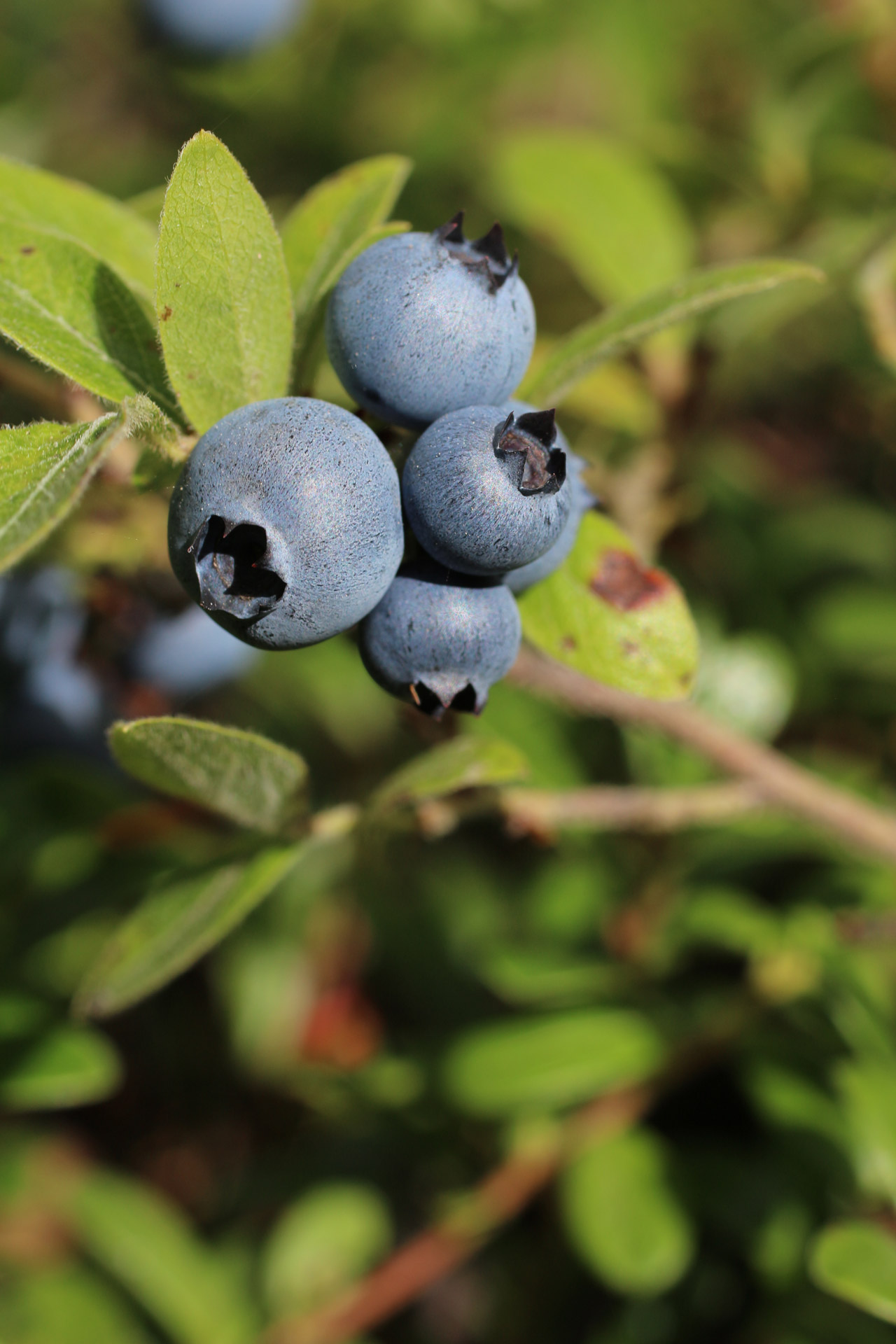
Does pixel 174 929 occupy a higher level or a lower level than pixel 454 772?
lower

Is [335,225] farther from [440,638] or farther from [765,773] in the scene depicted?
[765,773]

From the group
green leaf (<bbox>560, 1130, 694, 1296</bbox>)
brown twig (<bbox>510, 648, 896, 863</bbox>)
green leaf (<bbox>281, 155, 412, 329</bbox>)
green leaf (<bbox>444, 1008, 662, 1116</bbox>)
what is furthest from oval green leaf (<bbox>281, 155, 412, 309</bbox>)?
green leaf (<bbox>560, 1130, 694, 1296</bbox>)

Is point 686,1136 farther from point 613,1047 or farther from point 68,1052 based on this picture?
point 68,1052

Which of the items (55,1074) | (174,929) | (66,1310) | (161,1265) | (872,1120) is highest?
Answer: (174,929)

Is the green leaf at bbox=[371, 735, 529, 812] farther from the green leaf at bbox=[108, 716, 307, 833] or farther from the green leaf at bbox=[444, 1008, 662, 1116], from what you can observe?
the green leaf at bbox=[444, 1008, 662, 1116]

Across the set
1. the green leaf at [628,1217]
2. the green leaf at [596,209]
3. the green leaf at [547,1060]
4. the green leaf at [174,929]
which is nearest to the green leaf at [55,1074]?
the green leaf at [174,929]

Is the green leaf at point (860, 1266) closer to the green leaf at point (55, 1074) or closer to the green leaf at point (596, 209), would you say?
the green leaf at point (55, 1074)

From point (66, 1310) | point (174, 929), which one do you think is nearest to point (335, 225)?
point (174, 929)
